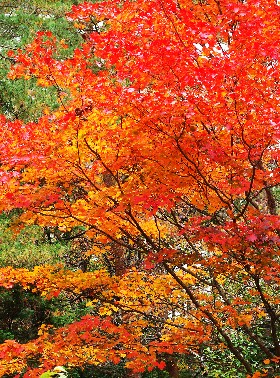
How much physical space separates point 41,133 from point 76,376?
9641 millimetres

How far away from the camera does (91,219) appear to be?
16.9ft

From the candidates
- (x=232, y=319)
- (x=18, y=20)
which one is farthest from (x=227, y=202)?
(x=18, y=20)

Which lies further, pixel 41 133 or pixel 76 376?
pixel 76 376

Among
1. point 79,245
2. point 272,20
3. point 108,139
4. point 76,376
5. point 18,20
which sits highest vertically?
point 18,20

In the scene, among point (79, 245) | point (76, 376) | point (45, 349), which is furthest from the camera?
point (79, 245)

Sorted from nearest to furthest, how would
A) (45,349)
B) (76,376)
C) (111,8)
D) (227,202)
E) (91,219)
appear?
(227,202) → (91,219) → (111,8) → (45,349) → (76,376)

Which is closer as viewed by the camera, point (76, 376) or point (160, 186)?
point (160, 186)

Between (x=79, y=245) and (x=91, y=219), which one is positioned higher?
(x=79, y=245)

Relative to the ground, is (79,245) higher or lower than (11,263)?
higher

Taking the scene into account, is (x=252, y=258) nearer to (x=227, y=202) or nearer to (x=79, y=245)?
(x=227, y=202)

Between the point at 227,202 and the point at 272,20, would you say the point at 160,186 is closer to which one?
the point at 227,202

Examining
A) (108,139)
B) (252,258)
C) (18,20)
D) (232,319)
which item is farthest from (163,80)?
(18,20)

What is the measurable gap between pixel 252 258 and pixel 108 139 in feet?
6.48

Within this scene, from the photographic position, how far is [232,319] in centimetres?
550
